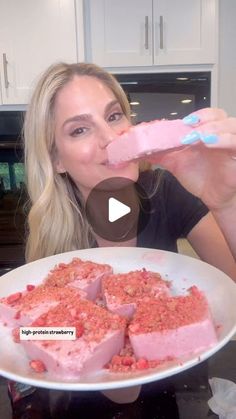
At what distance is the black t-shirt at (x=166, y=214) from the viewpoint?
43.9 inches

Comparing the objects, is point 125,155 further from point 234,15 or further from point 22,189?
point 234,15

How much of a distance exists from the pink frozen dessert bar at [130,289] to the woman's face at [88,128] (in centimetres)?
30

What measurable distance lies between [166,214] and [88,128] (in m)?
0.37

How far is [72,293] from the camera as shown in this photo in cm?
68


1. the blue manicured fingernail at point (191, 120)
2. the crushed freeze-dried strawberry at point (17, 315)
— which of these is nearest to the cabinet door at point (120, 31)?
the blue manicured fingernail at point (191, 120)

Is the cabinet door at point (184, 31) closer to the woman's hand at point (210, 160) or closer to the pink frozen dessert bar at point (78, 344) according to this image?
the woman's hand at point (210, 160)

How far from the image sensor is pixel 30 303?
2.20 ft

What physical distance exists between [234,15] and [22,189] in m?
1.43

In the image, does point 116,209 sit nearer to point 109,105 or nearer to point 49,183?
point 49,183

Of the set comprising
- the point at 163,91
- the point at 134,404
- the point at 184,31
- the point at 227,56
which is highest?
the point at 184,31

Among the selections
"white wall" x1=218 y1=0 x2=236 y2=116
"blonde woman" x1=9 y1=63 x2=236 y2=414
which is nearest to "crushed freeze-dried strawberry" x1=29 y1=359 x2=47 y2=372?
"blonde woman" x1=9 y1=63 x2=236 y2=414

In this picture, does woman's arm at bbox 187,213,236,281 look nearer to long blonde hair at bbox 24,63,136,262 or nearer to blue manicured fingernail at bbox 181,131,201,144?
long blonde hair at bbox 24,63,136,262

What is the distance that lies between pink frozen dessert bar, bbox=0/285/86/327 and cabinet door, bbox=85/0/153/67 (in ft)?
4.65

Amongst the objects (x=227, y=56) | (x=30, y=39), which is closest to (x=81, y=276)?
(x=30, y=39)
